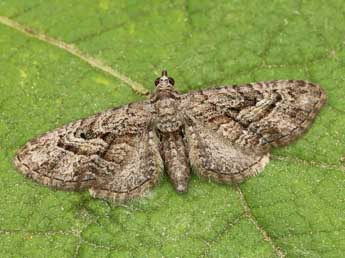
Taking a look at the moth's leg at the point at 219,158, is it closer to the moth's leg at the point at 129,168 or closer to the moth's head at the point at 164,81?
the moth's leg at the point at 129,168

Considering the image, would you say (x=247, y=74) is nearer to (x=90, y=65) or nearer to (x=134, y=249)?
(x=90, y=65)

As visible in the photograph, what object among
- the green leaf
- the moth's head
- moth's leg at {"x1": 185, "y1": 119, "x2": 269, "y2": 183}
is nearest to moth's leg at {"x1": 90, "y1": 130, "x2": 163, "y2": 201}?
the green leaf


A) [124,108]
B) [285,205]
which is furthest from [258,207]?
[124,108]

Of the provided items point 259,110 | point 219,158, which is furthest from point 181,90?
point 219,158

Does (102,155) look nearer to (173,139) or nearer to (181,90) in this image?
(173,139)

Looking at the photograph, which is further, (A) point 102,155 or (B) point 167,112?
(B) point 167,112

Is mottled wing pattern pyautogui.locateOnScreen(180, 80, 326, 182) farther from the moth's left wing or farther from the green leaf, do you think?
the green leaf
